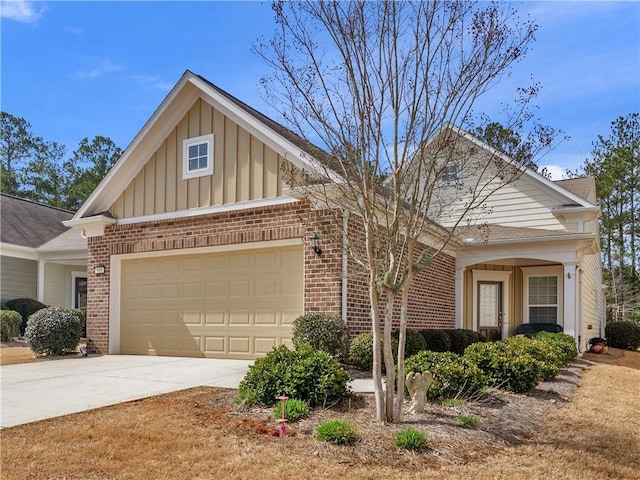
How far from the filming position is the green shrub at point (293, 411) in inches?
231

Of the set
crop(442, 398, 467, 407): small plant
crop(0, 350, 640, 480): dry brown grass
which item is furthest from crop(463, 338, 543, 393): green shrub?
crop(442, 398, 467, 407): small plant

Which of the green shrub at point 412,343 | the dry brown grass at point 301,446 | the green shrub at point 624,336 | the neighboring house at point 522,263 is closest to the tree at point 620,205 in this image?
the green shrub at point 624,336

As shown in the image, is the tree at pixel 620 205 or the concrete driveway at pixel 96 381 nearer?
the concrete driveway at pixel 96 381

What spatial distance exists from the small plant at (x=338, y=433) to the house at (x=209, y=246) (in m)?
4.38

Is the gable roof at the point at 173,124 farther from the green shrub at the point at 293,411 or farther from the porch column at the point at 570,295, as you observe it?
the porch column at the point at 570,295

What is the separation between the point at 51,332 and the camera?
1198 centimetres

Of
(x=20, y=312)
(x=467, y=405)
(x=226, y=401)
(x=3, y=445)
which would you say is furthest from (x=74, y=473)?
(x=20, y=312)

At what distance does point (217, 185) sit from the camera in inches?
450

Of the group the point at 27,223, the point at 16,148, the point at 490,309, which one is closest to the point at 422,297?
the point at 490,309

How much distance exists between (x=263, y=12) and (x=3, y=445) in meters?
5.51

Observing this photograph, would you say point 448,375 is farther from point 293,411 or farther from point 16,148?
point 16,148

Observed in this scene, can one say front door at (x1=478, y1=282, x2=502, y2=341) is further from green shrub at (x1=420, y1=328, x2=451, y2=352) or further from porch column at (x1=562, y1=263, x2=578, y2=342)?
green shrub at (x1=420, y1=328, x2=451, y2=352)

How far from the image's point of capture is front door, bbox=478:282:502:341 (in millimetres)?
16281

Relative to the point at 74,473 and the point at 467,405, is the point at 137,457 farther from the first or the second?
the point at 467,405
